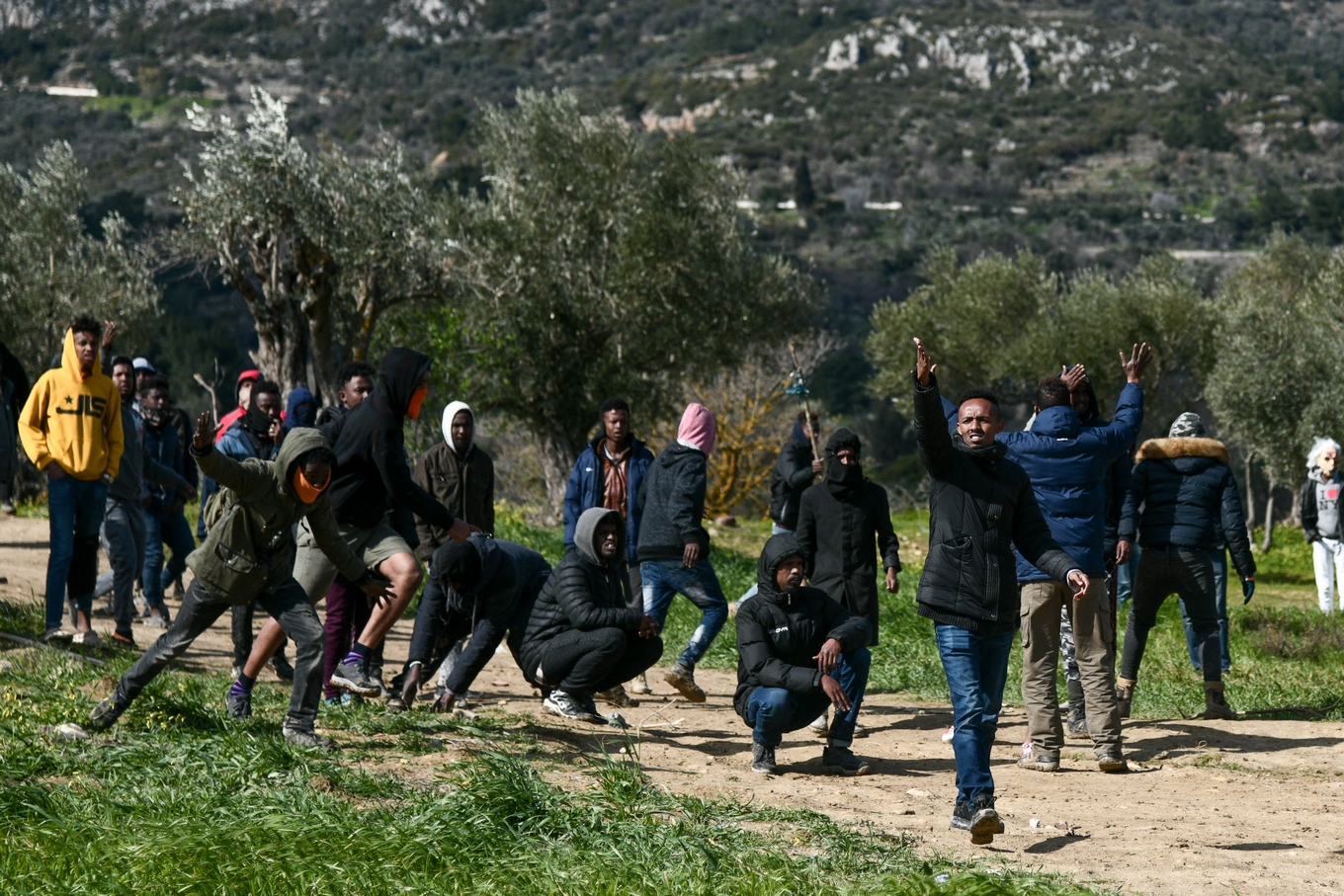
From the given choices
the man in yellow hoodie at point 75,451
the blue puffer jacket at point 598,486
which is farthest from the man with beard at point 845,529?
the man in yellow hoodie at point 75,451

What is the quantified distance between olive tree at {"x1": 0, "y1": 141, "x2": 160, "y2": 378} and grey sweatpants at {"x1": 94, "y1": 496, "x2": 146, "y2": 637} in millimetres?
22041

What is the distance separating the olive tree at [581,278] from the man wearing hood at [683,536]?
17583mm

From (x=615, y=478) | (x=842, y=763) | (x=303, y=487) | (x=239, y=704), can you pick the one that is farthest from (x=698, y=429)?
(x=239, y=704)

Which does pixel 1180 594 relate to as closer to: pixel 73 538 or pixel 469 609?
pixel 469 609

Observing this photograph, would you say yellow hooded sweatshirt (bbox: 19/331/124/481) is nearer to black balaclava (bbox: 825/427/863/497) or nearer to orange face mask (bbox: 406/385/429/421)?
orange face mask (bbox: 406/385/429/421)

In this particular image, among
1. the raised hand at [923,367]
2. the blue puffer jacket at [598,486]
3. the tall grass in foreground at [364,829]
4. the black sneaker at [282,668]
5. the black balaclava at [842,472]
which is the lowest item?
the black sneaker at [282,668]

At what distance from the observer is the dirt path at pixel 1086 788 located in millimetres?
5723

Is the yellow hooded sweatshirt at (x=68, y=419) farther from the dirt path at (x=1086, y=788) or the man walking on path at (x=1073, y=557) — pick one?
the man walking on path at (x=1073, y=557)

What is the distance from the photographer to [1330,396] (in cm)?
3259

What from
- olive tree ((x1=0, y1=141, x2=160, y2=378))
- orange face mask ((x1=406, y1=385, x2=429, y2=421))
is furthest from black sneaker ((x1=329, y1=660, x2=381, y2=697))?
olive tree ((x1=0, y1=141, x2=160, y2=378))

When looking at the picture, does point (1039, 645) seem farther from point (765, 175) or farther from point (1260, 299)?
point (765, 175)

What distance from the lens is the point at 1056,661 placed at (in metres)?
7.79

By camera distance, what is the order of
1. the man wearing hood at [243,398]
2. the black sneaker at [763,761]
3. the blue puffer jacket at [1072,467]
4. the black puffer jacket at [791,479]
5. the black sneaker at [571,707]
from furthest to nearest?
the man wearing hood at [243,398] < the black puffer jacket at [791,479] < the black sneaker at [571,707] < the blue puffer jacket at [1072,467] < the black sneaker at [763,761]

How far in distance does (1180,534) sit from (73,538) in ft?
23.9
